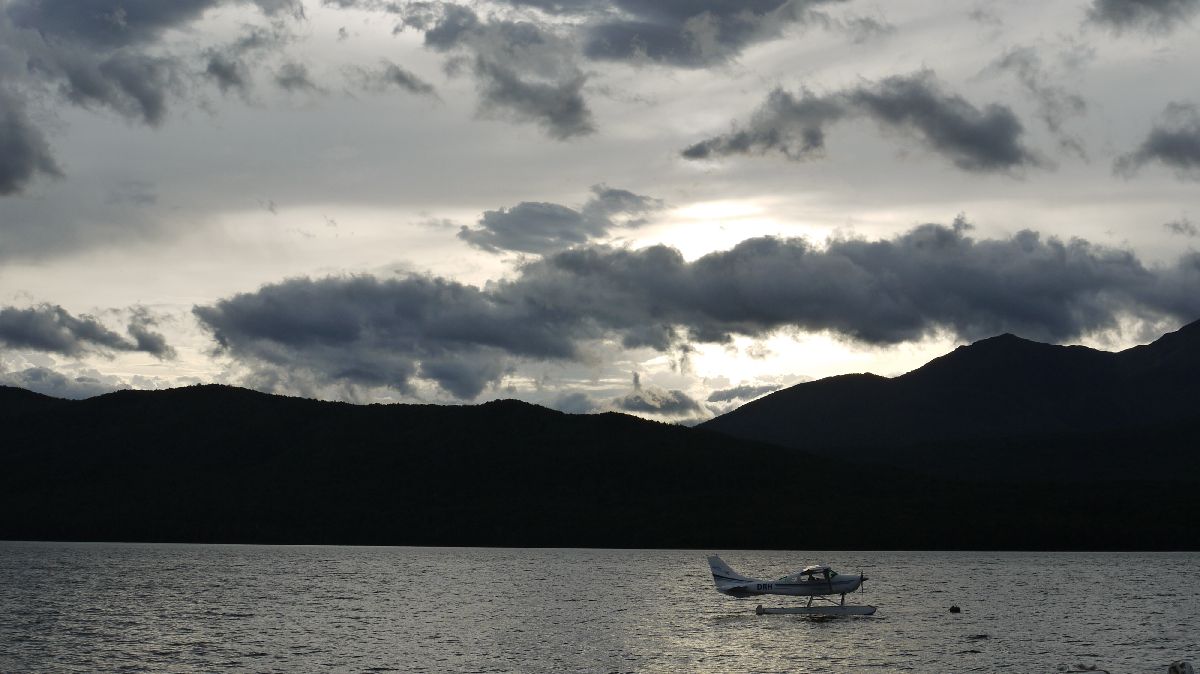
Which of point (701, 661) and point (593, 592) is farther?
point (593, 592)

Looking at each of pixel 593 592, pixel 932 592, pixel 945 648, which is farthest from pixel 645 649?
pixel 932 592

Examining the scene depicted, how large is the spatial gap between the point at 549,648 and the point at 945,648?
1365 inches

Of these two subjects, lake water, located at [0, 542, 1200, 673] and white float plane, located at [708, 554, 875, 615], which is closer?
lake water, located at [0, 542, 1200, 673]

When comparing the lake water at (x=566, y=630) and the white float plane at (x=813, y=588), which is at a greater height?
the white float plane at (x=813, y=588)

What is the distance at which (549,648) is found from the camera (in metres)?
99.4

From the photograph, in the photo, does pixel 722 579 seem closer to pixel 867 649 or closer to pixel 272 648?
pixel 867 649

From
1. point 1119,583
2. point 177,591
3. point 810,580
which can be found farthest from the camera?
point 1119,583

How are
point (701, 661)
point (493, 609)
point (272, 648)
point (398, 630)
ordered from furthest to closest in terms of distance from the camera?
point (493, 609)
point (398, 630)
point (272, 648)
point (701, 661)

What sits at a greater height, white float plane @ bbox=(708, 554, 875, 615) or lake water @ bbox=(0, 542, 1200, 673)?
white float plane @ bbox=(708, 554, 875, 615)

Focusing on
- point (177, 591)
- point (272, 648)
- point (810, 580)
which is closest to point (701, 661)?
point (272, 648)

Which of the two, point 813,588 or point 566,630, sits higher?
point 813,588

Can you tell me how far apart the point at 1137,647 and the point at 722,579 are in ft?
185

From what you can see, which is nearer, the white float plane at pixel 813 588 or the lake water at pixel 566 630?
the lake water at pixel 566 630

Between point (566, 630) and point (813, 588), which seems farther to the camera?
point (813, 588)
